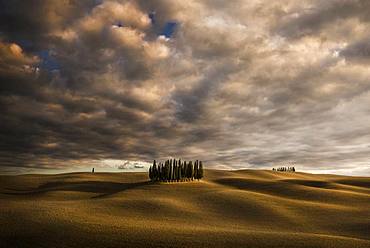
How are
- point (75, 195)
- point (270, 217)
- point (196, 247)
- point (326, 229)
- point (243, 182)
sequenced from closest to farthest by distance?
point (196, 247), point (326, 229), point (270, 217), point (75, 195), point (243, 182)

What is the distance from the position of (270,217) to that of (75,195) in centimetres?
4673

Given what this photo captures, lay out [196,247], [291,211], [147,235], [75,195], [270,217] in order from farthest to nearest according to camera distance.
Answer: [75,195] → [291,211] → [270,217] → [147,235] → [196,247]

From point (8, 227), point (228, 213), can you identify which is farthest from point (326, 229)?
point (8, 227)

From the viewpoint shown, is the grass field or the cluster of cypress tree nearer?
the grass field

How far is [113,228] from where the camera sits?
108ft

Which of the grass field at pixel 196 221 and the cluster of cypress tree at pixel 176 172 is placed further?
the cluster of cypress tree at pixel 176 172

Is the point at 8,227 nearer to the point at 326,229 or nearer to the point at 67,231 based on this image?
the point at 67,231

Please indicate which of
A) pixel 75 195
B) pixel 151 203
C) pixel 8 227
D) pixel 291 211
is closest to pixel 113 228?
pixel 8 227

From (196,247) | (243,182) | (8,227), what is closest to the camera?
(196,247)

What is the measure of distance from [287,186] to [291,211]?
31.9 meters

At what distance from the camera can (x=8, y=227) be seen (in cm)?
3291

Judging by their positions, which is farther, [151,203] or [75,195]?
[75,195]

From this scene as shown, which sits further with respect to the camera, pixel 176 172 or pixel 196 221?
pixel 176 172

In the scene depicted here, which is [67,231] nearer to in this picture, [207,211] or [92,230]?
[92,230]
